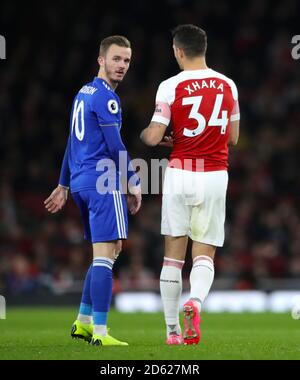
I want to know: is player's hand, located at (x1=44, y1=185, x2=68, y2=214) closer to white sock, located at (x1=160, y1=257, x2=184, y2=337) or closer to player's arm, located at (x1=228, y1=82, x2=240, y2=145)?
white sock, located at (x1=160, y1=257, x2=184, y2=337)

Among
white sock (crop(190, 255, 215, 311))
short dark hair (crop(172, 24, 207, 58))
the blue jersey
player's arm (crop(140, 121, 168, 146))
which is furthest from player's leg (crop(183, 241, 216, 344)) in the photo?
short dark hair (crop(172, 24, 207, 58))

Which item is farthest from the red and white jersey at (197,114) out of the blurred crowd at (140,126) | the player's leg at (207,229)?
the blurred crowd at (140,126)

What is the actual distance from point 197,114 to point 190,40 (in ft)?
1.78

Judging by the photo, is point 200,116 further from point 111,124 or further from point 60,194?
point 60,194

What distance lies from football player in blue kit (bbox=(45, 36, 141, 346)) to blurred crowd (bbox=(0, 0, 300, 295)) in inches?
341

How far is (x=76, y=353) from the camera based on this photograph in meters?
6.50

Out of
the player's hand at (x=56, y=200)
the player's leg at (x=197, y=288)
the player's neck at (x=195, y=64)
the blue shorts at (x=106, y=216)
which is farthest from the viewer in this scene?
the player's hand at (x=56, y=200)

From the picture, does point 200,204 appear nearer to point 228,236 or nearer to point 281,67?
point 228,236

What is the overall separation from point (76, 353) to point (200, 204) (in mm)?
1560

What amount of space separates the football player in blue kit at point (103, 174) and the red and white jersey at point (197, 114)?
36 cm

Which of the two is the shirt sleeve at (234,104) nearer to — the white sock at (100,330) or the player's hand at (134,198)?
the player's hand at (134,198)

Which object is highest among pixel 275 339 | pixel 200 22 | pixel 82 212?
pixel 200 22

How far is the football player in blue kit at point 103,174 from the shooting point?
285 inches
